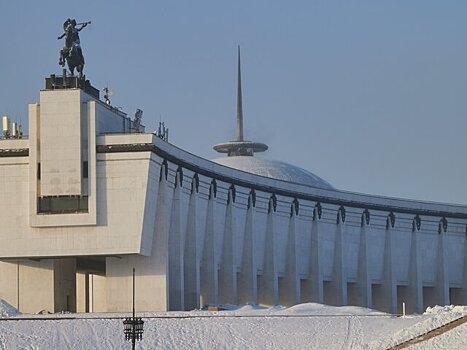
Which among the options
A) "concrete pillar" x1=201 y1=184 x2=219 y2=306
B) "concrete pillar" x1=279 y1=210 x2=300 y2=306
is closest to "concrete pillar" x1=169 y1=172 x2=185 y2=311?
"concrete pillar" x1=201 y1=184 x2=219 y2=306

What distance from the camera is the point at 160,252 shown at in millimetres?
95625

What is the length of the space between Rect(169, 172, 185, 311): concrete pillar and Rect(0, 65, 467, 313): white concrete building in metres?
0.07

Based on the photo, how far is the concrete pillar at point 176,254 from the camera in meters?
98.3

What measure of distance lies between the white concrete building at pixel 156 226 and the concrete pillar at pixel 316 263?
0.33 feet

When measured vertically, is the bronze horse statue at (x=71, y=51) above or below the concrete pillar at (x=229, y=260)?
above

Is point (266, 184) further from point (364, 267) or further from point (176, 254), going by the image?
point (176, 254)

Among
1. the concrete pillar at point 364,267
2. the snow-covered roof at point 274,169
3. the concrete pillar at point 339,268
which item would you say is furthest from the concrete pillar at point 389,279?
the snow-covered roof at point 274,169

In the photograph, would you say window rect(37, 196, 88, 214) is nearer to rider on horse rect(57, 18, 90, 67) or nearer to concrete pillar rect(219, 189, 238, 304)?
rider on horse rect(57, 18, 90, 67)

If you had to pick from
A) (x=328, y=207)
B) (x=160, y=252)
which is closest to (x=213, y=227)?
(x=160, y=252)

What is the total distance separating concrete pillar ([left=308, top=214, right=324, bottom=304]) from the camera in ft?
410

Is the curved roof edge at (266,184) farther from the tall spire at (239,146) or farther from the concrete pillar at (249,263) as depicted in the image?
the tall spire at (239,146)

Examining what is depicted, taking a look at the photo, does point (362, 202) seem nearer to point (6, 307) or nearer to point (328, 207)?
point (328, 207)

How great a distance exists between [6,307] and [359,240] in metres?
48.8

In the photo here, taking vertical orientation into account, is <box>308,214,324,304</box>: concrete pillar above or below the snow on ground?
above
